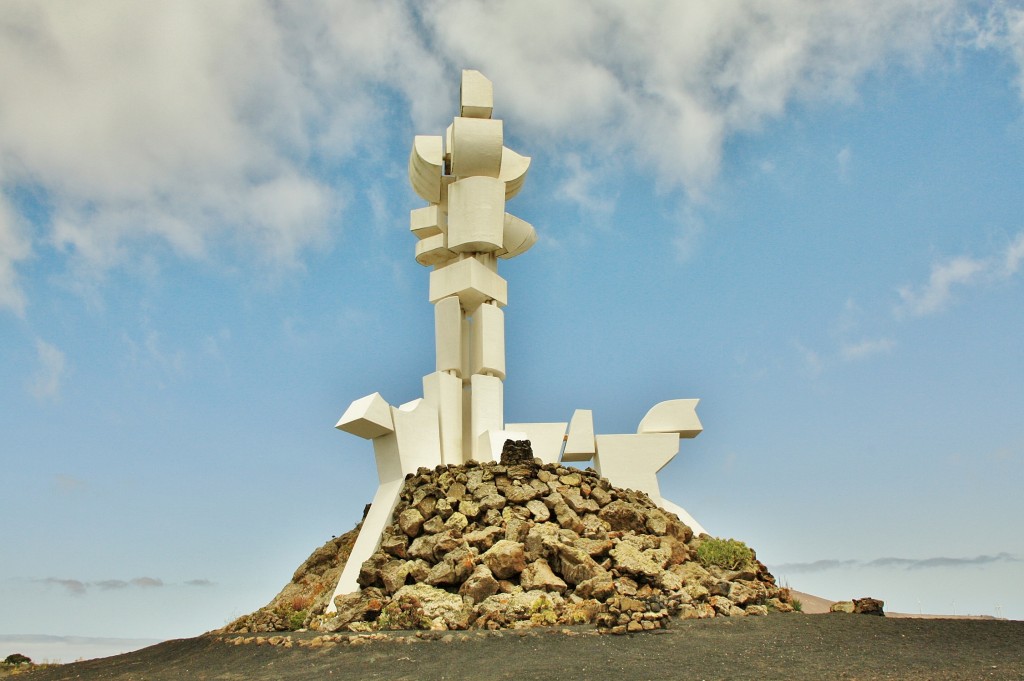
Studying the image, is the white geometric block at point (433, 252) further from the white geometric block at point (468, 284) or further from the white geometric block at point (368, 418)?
the white geometric block at point (368, 418)

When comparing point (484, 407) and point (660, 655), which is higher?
point (484, 407)

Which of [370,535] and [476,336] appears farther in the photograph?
[476,336]

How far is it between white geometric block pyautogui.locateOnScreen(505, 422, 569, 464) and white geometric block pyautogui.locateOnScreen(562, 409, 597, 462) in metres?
0.75

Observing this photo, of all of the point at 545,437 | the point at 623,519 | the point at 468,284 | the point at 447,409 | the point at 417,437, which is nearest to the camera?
the point at 623,519

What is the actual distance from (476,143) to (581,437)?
24.8 feet

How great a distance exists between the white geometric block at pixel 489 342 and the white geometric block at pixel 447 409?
81cm

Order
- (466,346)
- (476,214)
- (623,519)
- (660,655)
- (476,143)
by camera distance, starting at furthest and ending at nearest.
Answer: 1. (466,346)
2. (476,214)
3. (476,143)
4. (623,519)
5. (660,655)

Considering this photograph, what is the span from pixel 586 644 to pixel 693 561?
6.08 meters

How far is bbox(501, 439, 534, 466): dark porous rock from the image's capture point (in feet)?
61.0

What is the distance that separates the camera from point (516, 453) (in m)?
18.6

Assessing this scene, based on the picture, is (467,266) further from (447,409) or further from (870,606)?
(870,606)

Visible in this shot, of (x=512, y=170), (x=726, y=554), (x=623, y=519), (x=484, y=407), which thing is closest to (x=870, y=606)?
(x=726, y=554)

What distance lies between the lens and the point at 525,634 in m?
12.6

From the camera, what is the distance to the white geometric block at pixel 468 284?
66.9ft
